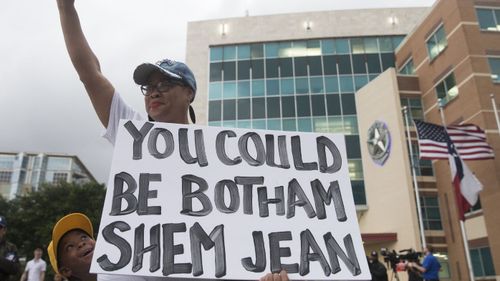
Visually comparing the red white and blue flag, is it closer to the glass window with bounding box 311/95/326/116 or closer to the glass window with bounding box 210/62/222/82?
the glass window with bounding box 311/95/326/116

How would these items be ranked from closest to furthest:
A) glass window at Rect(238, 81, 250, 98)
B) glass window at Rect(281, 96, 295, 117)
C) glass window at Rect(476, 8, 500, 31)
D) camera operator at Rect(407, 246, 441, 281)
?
camera operator at Rect(407, 246, 441, 281) < glass window at Rect(476, 8, 500, 31) < glass window at Rect(281, 96, 295, 117) < glass window at Rect(238, 81, 250, 98)

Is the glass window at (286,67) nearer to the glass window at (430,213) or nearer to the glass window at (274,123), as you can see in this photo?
the glass window at (274,123)

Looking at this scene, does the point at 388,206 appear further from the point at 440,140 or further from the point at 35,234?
the point at 35,234

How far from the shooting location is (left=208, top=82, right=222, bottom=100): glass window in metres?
34.2

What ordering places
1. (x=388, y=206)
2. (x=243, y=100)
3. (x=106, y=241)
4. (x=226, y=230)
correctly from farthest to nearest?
(x=243, y=100)
(x=388, y=206)
(x=226, y=230)
(x=106, y=241)

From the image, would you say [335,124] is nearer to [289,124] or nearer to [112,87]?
[289,124]

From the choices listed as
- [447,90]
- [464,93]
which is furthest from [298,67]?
[464,93]

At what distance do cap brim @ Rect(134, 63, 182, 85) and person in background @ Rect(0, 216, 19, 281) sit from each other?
3.68 metres

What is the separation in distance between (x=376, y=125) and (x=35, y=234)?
26.8 metres

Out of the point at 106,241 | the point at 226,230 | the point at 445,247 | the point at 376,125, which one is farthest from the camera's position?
the point at 376,125

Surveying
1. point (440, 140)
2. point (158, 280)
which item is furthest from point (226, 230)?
point (440, 140)

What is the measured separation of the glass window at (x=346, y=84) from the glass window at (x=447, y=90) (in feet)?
26.1

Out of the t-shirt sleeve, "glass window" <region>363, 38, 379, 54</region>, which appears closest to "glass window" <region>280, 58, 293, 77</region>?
"glass window" <region>363, 38, 379, 54</region>

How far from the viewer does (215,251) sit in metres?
1.58
